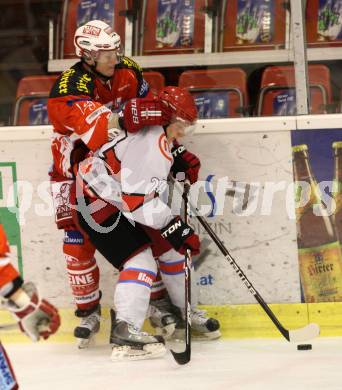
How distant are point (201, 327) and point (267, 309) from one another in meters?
0.35

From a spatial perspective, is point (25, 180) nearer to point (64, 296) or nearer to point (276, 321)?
point (64, 296)

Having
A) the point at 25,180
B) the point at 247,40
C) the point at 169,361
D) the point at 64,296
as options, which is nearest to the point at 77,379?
the point at 169,361

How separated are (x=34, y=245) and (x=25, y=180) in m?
0.31

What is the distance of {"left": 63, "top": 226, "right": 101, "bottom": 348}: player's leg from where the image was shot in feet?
14.2

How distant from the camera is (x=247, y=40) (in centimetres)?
475

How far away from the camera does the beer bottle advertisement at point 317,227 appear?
4457mm

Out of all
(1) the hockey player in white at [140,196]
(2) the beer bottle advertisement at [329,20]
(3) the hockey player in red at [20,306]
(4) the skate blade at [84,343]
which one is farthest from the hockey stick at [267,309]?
(3) the hockey player in red at [20,306]

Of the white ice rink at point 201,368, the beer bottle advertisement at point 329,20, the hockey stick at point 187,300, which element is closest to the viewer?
the white ice rink at point 201,368

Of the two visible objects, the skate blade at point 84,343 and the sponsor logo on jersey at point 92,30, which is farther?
the skate blade at point 84,343

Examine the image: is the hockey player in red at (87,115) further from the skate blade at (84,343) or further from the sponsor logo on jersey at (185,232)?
the sponsor logo on jersey at (185,232)

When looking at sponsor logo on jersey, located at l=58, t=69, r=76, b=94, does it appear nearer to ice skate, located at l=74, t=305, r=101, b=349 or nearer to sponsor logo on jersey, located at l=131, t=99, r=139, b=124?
sponsor logo on jersey, located at l=131, t=99, r=139, b=124

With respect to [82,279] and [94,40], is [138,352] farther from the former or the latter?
[94,40]

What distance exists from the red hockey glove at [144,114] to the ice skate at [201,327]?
3.06 feet

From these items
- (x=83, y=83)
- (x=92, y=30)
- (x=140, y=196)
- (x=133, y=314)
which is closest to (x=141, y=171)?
(x=140, y=196)
